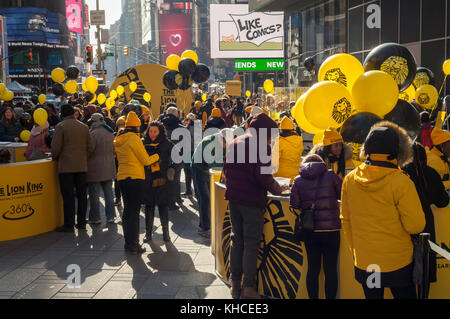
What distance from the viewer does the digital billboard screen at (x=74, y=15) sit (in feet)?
352

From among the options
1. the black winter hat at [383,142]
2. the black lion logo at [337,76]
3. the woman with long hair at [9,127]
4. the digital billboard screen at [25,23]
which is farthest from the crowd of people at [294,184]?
the digital billboard screen at [25,23]

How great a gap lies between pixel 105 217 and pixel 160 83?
38.9 ft

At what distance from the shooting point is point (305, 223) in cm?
497

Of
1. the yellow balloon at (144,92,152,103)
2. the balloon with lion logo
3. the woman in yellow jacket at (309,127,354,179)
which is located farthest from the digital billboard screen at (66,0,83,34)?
the woman in yellow jacket at (309,127,354,179)

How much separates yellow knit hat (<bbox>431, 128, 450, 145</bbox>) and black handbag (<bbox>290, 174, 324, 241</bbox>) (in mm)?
2560

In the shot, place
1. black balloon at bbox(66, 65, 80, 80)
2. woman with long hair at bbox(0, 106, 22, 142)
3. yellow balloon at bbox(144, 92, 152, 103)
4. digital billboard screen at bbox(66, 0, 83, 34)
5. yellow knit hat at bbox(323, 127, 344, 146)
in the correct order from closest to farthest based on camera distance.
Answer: yellow knit hat at bbox(323, 127, 344, 146) < woman with long hair at bbox(0, 106, 22, 142) < black balloon at bbox(66, 65, 80, 80) < yellow balloon at bbox(144, 92, 152, 103) < digital billboard screen at bbox(66, 0, 83, 34)

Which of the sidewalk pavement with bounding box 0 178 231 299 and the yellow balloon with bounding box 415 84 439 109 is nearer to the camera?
the sidewalk pavement with bounding box 0 178 231 299

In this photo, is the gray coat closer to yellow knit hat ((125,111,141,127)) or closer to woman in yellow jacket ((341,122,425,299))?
yellow knit hat ((125,111,141,127))

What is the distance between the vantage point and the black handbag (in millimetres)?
4953

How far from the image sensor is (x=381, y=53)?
676cm

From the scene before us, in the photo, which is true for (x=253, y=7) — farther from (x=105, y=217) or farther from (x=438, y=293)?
(x=438, y=293)

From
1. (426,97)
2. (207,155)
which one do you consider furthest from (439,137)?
(207,155)

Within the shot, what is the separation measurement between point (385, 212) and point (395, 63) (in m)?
3.32
